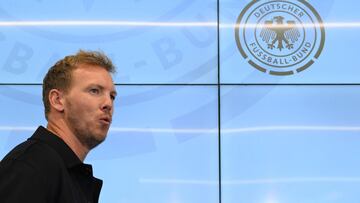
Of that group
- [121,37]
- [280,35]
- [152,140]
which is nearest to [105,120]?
[152,140]

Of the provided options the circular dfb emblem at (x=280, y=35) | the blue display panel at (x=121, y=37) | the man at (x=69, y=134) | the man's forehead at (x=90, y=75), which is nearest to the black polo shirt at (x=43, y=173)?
the man at (x=69, y=134)

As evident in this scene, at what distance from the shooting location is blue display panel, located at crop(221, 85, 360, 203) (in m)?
4.41

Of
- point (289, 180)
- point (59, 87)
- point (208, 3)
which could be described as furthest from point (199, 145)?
point (59, 87)

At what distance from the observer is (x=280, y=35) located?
4.73 m

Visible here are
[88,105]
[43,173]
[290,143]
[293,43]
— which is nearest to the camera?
[43,173]

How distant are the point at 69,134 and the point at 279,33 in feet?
11.4

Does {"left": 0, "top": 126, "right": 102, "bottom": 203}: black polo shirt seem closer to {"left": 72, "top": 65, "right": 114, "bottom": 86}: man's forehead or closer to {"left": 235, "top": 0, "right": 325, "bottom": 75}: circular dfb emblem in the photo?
{"left": 72, "top": 65, "right": 114, "bottom": 86}: man's forehead

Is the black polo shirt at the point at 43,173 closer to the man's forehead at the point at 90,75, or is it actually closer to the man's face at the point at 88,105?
the man's face at the point at 88,105

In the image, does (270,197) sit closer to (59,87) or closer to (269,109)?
(269,109)

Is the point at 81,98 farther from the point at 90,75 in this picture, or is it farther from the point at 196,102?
the point at 196,102

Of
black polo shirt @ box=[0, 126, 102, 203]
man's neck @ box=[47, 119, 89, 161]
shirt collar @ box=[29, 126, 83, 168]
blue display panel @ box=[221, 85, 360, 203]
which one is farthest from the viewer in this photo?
blue display panel @ box=[221, 85, 360, 203]

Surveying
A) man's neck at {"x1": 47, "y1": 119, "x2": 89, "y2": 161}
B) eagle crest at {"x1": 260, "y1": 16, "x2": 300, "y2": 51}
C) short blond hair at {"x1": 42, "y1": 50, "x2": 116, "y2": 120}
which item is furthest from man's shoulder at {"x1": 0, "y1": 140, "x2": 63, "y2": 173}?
eagle crest at {"x1": 260, "y1": 16, "x2": 300, "y2": 51}

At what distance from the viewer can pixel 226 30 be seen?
4.75 meters

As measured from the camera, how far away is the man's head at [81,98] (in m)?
1.56
